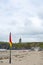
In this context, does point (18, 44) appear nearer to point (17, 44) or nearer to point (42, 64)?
point (17, 44)

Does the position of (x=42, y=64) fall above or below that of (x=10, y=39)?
below

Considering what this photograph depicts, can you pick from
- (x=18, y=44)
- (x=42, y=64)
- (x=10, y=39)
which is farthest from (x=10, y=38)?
(x=18, y=44)

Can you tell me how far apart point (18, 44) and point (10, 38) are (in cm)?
11681

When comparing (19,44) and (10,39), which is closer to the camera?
(10,39)

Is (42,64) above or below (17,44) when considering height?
below

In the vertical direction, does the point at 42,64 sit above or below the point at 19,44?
below

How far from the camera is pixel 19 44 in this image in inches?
5556

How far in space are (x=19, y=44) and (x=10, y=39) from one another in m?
118

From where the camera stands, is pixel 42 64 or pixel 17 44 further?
pixel 17 44

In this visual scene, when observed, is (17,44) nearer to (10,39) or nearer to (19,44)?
(19,44)

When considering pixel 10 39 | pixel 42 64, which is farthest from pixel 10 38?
pixel 42 64

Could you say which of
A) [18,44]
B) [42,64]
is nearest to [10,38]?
[42,64]

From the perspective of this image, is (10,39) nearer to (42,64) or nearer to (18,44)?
(42,64)

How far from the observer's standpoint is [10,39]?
23.5 meters
